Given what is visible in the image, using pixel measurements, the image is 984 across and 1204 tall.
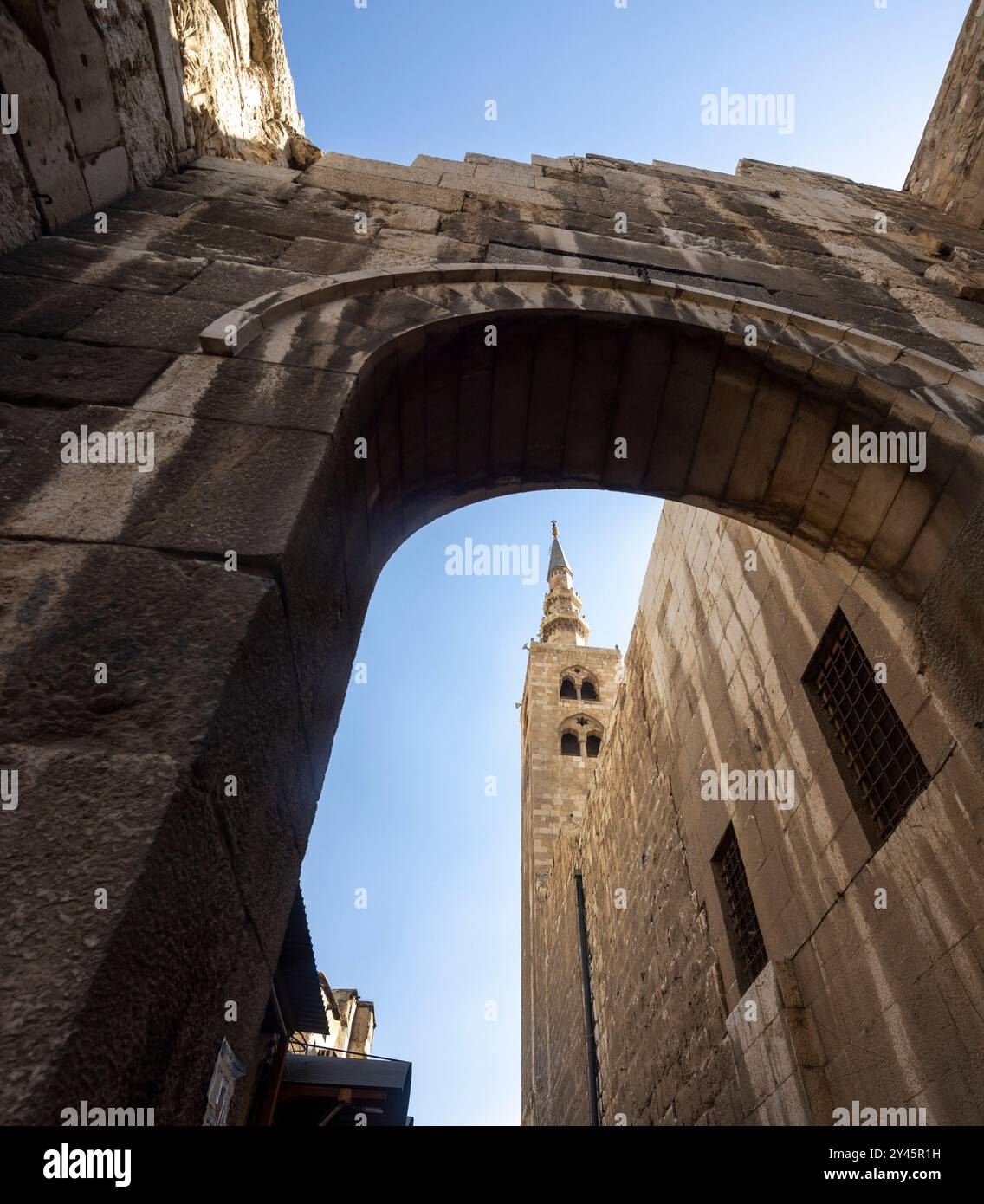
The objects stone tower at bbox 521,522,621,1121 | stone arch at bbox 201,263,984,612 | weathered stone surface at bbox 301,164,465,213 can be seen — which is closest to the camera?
stone arch at bbox 201,263,984,612

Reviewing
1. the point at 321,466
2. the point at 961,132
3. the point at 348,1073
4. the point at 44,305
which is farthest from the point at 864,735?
the point at 348,1073

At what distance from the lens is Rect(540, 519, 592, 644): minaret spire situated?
33.1 meters

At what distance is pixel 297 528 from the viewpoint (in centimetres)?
205

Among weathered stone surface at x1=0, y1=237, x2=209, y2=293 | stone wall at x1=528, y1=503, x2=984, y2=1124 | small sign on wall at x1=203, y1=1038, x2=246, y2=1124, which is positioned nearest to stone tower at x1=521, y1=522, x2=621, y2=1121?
stone wall at x1=528, y1=503, x2=984, y2=1124

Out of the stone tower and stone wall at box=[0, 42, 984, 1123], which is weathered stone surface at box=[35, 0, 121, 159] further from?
the stone tower

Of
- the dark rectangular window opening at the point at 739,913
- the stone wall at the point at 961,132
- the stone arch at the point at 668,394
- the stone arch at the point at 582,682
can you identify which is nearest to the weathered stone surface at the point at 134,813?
the stone arch at the point at 668,394

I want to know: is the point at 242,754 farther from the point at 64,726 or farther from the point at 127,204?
the point at 127,204

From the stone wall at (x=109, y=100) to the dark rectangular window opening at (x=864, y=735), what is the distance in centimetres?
483

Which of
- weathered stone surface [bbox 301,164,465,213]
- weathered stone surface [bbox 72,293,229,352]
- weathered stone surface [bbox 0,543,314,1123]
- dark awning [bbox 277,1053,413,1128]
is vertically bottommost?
weathered stone surface [bbox 0,543,314,1123]

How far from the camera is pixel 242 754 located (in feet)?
5.52

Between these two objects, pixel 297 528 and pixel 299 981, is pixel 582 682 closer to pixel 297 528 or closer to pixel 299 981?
pixel 299 981

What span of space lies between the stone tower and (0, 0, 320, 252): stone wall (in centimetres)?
1193

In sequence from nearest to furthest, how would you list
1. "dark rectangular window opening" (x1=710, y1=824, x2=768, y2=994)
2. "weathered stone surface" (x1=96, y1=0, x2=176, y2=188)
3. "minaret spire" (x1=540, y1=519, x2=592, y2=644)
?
"weathered stone surface" (x1=96, y1=0, x2=176, y2=188)
"dark rectangular window opening" (x1=710, y1=824, x2=768, y2=994)
"minaret spire" (x1=540, y1=519, x2=592, y2=644)
